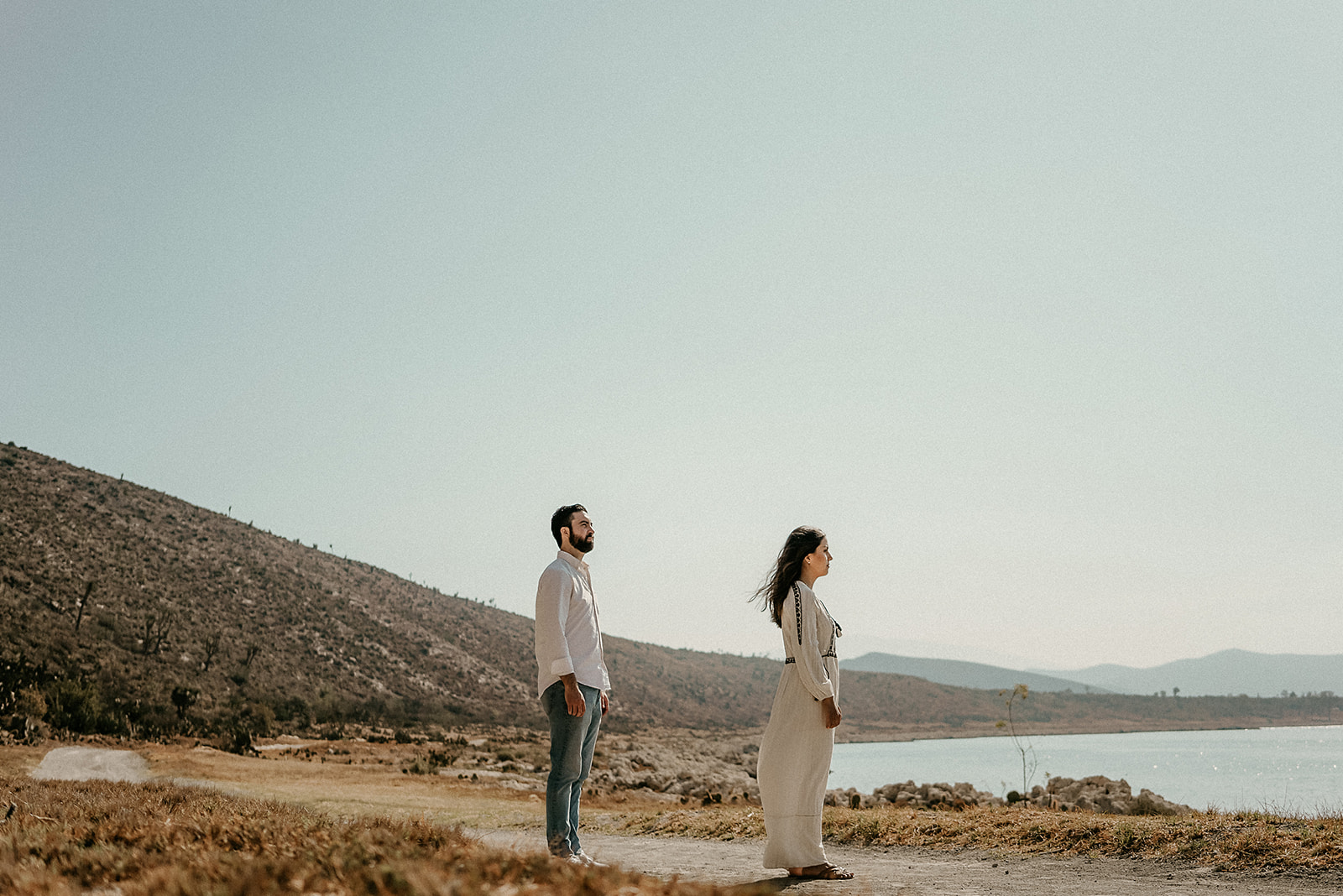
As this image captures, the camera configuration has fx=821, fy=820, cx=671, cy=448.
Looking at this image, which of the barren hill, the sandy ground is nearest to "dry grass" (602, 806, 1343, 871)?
the sandy ground

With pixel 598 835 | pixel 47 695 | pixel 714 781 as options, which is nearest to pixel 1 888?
pixel 598 835

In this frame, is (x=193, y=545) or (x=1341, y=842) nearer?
(x=1341, y=842)

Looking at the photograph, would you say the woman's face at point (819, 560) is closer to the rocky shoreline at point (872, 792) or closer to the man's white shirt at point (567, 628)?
the man's white shirt at point (567, 628)

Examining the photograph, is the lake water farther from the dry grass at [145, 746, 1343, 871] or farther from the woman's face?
the woman's face

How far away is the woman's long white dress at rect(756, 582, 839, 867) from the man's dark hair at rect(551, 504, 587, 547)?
1.66 metres

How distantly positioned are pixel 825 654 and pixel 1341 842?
3462 mm

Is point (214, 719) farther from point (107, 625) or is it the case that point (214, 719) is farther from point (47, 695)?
point (107, 625)

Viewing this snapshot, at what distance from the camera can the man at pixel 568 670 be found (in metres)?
5.31

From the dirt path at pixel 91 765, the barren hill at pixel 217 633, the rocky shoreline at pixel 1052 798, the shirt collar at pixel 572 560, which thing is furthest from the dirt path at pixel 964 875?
the barren hill at pixel 217 633

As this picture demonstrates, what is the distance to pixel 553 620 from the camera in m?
5.45

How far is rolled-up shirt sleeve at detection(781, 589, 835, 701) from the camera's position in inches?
212

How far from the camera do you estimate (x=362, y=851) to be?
10.5 feet

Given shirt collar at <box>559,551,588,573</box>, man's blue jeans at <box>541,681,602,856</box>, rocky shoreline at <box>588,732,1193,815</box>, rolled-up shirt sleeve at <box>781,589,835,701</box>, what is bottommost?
rocky shoreline at <box>588,732,1193,815</box>

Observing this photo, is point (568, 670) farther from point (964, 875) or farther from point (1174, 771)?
point (1174, 771)
